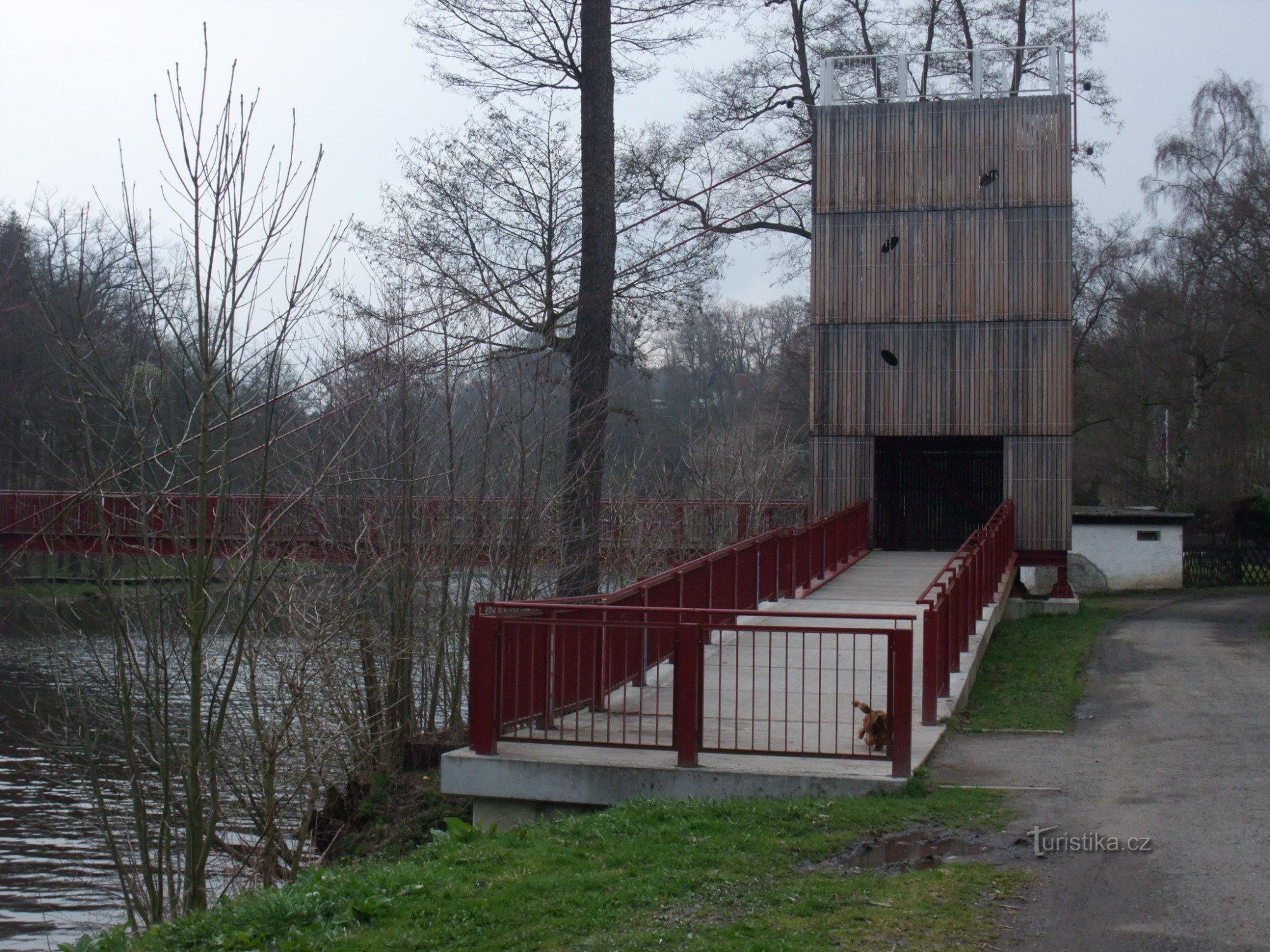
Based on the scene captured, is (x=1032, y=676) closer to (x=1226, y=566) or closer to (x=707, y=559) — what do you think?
(x=707, y=559)

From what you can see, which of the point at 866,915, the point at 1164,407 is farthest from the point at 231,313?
the point at 1164,407

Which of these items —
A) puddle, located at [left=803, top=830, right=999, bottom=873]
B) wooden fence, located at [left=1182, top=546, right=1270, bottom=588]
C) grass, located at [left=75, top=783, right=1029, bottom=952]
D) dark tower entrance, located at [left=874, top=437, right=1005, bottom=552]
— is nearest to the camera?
grass, located at [left=75, top=783, right=1029, bottom=952]

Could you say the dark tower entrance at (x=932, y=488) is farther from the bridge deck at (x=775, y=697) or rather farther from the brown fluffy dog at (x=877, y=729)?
the brown fluffy dog at (x=877, y=729)

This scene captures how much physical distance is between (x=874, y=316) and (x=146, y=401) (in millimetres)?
16564

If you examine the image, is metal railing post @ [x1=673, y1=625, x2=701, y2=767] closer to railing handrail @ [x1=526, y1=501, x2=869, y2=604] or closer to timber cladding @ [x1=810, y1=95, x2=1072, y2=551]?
railing handrail @ [x1=526, y1=501, x2=869, y2=604]

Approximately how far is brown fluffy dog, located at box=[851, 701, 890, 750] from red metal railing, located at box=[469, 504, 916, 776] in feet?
0.12

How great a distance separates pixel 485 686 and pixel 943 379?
51.8 feet

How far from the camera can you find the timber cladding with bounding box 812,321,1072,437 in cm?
2173

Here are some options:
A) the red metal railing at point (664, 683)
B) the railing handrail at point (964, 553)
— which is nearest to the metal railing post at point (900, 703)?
the red metal railing at point (664, 683)

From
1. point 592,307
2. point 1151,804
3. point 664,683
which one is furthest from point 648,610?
point 592,307

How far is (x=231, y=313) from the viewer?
718cm

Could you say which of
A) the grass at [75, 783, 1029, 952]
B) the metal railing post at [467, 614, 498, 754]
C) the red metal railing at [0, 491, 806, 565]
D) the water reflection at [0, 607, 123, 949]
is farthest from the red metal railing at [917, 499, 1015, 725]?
the water reflection at [0, 607, 123, 949]

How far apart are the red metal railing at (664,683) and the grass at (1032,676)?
1.00 metres

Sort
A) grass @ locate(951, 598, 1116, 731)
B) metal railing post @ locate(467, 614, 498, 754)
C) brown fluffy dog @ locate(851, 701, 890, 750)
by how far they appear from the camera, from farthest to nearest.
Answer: grass @ locate(951, 598, 1116, 731) < metal railing post @ locate(467, 614, 498, 754) < brown fluffy dog @ locate(851, 701, 890, 750)
